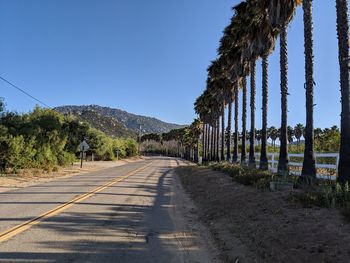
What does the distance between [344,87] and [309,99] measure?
2762 mm

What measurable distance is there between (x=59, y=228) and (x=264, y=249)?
4.98 meters

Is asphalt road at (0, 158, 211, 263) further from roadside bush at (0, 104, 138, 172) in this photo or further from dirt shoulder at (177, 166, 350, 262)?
roadside bush at (0, 104, 138, 172)

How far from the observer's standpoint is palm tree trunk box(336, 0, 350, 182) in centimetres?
1262

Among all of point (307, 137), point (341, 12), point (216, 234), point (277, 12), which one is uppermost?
point (277, 12)

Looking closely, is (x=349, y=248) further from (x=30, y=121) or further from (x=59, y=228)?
(x=30, y=121)

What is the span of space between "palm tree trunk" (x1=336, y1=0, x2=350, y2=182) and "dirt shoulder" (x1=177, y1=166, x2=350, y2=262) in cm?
187

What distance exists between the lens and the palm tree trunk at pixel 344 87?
12625 millimetres

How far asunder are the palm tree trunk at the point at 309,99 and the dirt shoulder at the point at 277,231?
94.5 inches

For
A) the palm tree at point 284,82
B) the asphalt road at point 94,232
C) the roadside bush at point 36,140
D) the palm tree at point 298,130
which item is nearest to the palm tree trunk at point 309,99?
the palm tree at point 284,82

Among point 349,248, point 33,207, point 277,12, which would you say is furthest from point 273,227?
point 277,12

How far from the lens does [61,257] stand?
311 inches

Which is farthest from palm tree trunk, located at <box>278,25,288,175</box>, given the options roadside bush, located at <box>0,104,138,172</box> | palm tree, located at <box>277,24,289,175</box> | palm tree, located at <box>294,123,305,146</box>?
palm tree, located at <box>294,123,305,146</box>

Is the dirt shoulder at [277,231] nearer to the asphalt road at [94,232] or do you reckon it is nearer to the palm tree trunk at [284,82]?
the asphalt road at [94,232]

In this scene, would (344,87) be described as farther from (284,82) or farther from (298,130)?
(298,130)
